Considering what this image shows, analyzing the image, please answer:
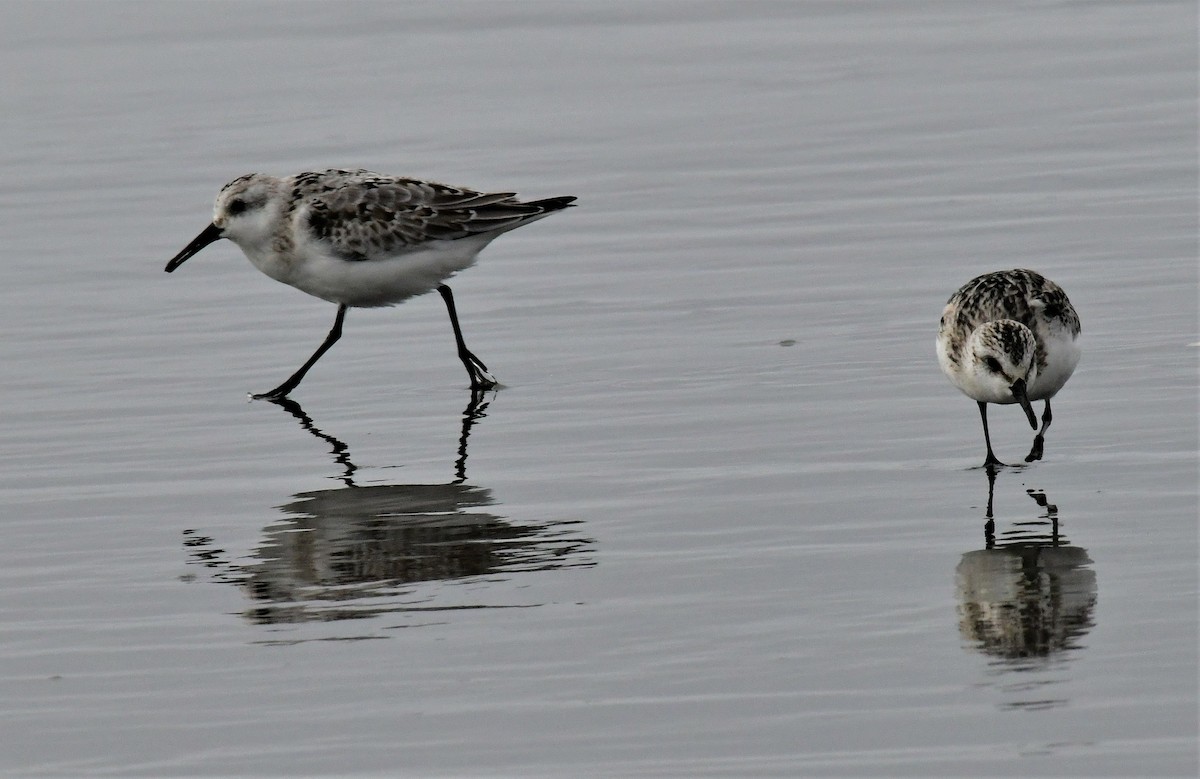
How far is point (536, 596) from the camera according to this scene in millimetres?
6543

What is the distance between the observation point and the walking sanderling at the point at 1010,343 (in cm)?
782

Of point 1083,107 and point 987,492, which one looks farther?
point 1083,107

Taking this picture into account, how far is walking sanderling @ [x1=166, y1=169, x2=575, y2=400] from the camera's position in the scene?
10734 mm

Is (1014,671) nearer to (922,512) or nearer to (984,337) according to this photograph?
(922,512)

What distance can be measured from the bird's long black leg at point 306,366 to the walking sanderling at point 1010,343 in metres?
3.41

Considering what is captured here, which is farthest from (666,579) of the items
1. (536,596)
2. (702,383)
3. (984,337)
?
(702,383)

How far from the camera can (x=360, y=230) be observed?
10.8 meters

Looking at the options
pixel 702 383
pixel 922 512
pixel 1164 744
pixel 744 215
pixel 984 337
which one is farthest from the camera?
pixel 744 215

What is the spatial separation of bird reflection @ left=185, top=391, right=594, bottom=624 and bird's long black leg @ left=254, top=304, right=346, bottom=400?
1.90 meters

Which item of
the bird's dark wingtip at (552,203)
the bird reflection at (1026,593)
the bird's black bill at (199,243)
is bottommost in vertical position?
the bird reflection at (1026,593)

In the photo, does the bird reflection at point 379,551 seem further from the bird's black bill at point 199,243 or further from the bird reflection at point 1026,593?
the bird's black bill at point 199,243

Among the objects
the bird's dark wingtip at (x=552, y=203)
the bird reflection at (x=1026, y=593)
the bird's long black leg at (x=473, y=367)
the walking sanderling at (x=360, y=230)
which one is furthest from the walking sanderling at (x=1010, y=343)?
the walking sanderling at (x=360, y=230)

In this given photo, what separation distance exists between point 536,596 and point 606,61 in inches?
570

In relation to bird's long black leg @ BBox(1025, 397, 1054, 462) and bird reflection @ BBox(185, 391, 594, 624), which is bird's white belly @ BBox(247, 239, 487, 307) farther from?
bird's long black leg @ BBox(1025, 397, 1054, 462)
